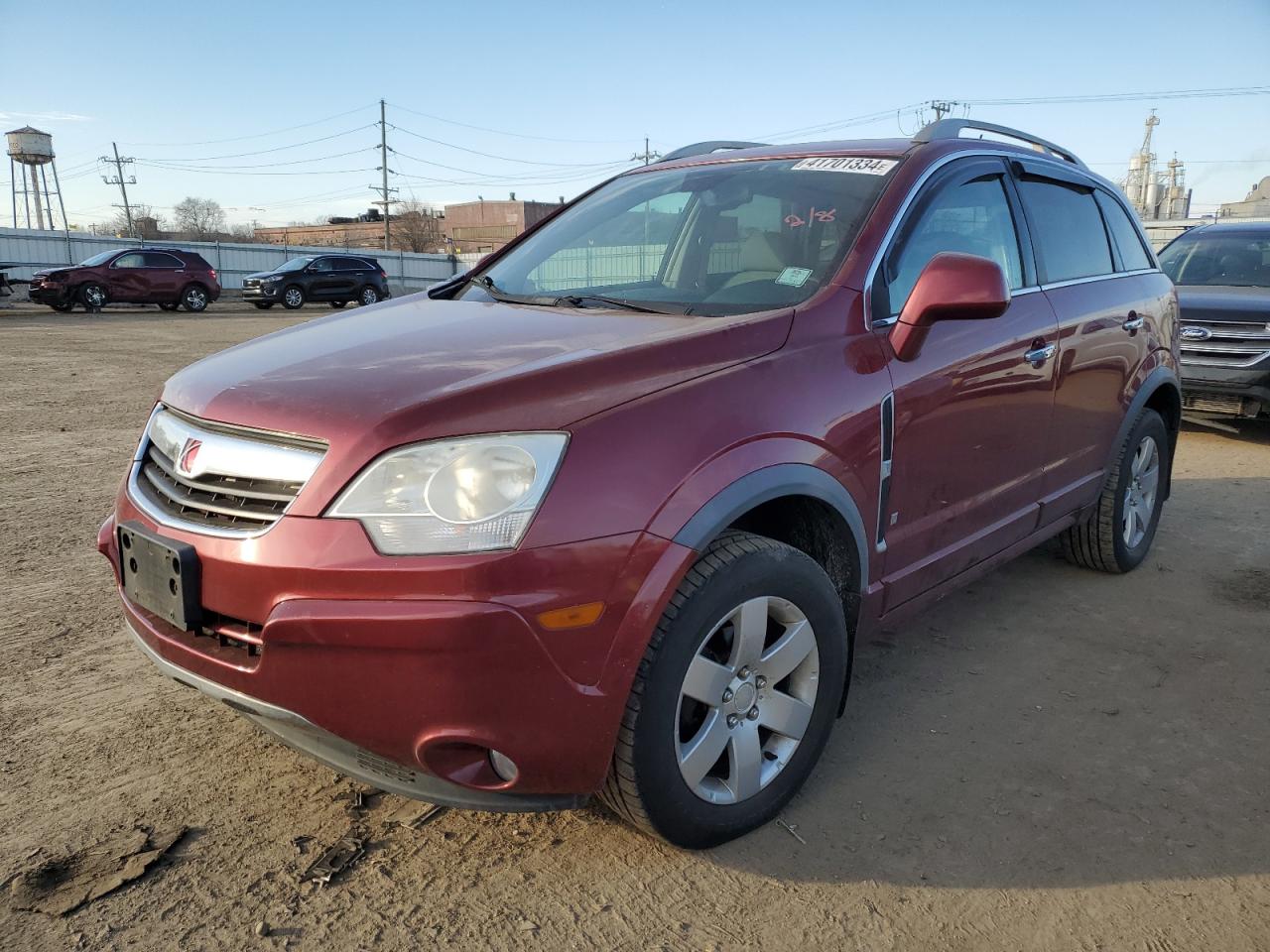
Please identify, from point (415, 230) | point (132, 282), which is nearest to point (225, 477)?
point (132, 282)

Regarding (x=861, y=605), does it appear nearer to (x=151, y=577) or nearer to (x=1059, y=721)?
(x=1059, y=721)

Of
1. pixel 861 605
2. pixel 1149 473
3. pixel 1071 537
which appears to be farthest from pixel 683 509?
→ pixel 1149 473

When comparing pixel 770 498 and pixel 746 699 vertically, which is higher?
pixel 770 498

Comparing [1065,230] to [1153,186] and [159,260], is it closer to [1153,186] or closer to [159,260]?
[159,260]

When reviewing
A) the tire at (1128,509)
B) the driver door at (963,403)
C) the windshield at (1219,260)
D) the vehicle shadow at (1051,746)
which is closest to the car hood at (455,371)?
the driver door at (963,403)

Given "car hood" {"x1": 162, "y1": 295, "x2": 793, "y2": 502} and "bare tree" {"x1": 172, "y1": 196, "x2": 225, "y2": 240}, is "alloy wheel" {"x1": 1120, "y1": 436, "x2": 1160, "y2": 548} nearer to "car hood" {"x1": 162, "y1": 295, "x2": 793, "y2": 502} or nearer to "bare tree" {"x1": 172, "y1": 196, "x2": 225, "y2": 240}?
"car hood" {"x1": 162, "y1": 295, "x2": 793, "y2": 502}

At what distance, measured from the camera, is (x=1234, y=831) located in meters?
2.50

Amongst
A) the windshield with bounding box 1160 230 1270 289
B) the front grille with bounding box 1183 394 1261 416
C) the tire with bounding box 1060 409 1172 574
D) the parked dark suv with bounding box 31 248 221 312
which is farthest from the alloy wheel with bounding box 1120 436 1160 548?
the parked dark suv with bounding box 31 248 221 312

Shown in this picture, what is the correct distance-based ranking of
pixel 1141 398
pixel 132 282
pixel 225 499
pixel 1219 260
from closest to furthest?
pixel 225 499, pixel 1141 398, pixel 1219 260, pixel 132 282

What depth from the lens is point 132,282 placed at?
2262cm

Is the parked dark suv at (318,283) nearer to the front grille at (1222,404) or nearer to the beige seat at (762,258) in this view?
the front grille at (1222,404)

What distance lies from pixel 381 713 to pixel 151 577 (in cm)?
72

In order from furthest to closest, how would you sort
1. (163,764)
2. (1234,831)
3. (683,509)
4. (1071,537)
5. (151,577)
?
(1071,537) → (163,764) → (1234,831) → (151,577) → (683,509)

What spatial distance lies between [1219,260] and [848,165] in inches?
287
